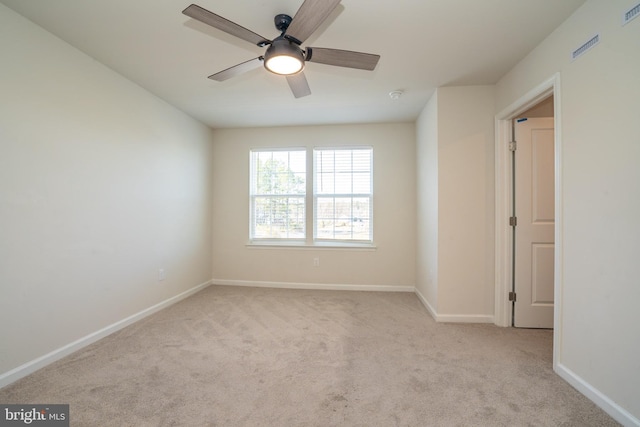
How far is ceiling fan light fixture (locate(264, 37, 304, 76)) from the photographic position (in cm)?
170

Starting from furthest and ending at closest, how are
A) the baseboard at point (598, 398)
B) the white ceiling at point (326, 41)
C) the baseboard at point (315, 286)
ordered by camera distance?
the baseboard at point (315, 286) < the white ceiling at point (326, 41) < the baseboard at point (598, 398)

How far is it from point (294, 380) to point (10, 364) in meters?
1.92

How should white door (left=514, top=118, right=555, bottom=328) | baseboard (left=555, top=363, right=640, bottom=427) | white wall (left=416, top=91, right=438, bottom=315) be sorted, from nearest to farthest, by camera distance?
baseboard (left=555, top=363, right=640, bottom=427), white door (left=514, top=118, right=555, bottom=328), white wall (left=416, top=91, right=438, bottom=315)

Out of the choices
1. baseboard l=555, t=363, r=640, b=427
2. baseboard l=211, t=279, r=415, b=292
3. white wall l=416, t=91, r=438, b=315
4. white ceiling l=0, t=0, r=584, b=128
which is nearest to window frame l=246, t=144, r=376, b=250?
baseboard l=211, t=279, r=415, b=292

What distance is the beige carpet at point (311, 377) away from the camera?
1.59m

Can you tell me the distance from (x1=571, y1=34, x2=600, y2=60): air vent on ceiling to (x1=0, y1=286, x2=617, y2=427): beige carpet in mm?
2232

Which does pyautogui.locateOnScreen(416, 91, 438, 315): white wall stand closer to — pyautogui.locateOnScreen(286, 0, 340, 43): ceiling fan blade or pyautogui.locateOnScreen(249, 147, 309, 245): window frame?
pyautogui.locateOnScreen(249, 147, 309, 245): window frame

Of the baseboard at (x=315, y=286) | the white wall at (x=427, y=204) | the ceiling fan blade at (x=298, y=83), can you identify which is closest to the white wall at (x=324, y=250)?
the baseboard at (x=315, y=286)

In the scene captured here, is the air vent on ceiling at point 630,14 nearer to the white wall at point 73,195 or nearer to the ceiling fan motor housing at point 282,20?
the ceiling fan motor housing at point 282,20

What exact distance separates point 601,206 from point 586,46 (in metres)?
1.04

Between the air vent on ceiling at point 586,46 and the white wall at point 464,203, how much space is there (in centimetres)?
107

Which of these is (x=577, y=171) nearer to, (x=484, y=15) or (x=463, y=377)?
(x=484, y=15)

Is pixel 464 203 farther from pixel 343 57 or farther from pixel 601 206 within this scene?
pixel 343 57

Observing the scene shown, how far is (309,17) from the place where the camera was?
4.87ft
